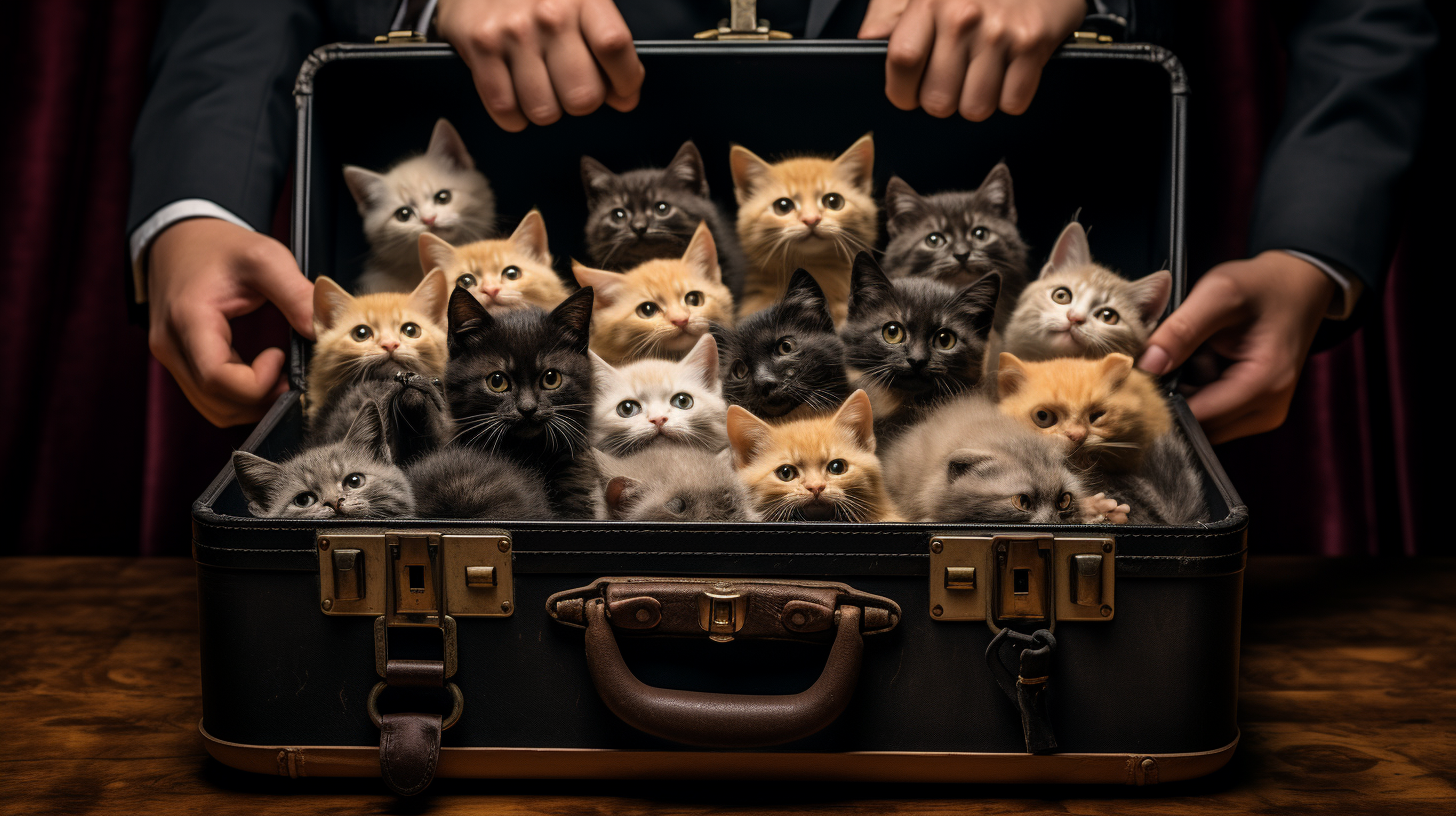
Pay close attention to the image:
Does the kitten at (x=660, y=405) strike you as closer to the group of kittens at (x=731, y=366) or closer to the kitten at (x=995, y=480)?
the group of kittens at (x=731, y=366)

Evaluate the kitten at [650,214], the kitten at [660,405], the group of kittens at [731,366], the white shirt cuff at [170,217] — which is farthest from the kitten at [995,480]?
the white shirt cuff at [170,217]

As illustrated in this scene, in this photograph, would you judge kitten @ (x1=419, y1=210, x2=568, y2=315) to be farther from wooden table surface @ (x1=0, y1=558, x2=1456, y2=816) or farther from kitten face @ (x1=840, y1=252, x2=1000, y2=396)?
wooden table surface @ (x1=0, y1=558, x2=1456, y2=816)

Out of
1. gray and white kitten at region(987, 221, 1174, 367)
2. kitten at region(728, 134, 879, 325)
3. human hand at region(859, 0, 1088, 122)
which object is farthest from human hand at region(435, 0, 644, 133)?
gray and white kitten at region(987, 221, 1174, 367)

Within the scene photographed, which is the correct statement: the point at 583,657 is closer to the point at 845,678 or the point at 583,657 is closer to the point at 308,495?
the point at 845,678

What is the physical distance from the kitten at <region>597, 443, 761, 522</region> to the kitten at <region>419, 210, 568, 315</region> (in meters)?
0.34

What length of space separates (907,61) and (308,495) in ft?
3.01

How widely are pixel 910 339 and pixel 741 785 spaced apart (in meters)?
0.54

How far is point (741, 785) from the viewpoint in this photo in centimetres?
97

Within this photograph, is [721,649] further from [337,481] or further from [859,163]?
[859,163]

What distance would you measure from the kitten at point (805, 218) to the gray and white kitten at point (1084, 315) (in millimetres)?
240

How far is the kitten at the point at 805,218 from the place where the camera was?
4.58 ft

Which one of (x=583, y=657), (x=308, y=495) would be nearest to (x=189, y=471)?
(x=308, y=495)

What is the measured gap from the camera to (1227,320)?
1.33 m

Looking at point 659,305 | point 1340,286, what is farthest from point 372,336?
point 1340,286
